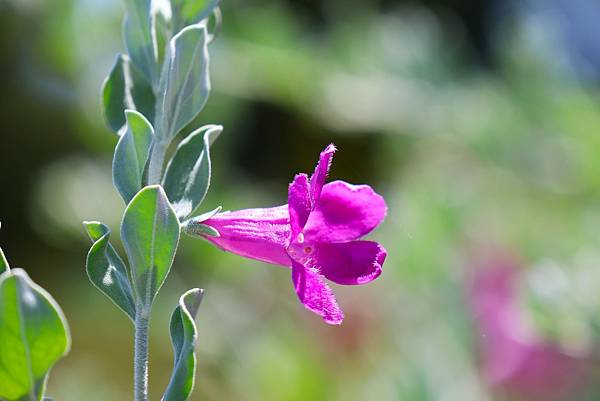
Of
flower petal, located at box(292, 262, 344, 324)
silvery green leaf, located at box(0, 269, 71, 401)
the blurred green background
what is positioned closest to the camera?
silvery green leaf, located at box(0, 269, 71, 401)

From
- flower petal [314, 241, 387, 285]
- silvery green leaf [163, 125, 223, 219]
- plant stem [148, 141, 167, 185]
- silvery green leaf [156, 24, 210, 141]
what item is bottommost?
flower petal [314, 241, 387, 285]

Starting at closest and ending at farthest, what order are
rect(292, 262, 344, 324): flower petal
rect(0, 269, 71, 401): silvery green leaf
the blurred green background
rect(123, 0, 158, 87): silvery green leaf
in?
rect(0, 269, 71, 401): silvery green leaf → rect(292, 262, 344, 324): flower petal → rect(123, 0, 158, 87): silvery green leaf → the blurred green background

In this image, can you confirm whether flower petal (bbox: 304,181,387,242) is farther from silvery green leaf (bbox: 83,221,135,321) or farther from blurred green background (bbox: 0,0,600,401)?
blurred green background (bbox: 0,0,600,401)

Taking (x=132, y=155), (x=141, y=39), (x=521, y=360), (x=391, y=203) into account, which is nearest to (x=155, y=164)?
(x=132, y=155)

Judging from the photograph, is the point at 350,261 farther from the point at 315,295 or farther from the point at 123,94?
the point at 123,94

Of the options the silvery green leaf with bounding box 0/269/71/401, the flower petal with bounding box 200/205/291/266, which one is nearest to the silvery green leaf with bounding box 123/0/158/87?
the flower petal with bounding box 200/205/291/266

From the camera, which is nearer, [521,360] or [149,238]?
[149,238]
